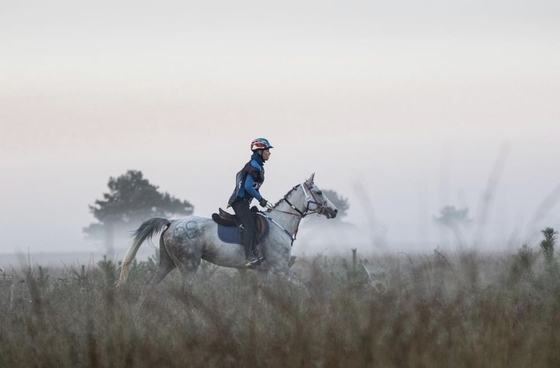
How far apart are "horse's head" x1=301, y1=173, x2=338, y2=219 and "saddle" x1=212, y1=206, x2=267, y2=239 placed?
0.91 meters

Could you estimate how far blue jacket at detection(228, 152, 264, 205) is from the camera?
16.2m

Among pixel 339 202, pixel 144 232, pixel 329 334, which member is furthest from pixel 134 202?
pixel 329 334

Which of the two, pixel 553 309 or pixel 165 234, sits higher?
pixel 165 234

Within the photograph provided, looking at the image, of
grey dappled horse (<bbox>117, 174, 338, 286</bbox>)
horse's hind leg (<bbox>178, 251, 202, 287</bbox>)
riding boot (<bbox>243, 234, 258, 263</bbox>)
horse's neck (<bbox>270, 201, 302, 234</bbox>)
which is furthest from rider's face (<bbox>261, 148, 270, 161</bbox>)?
horse's hind leg (<bbox>178, 251, 202, 287</bbox>)

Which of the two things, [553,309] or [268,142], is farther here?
[268,142]

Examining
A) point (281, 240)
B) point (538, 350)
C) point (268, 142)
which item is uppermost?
point (268, 142)

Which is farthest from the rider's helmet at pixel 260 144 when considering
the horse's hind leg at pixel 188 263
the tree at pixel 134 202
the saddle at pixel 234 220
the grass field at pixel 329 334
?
the tree at pixel 134 202

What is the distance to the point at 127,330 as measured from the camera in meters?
7.65

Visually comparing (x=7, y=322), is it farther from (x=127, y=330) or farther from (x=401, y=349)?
(x=401, y=349)

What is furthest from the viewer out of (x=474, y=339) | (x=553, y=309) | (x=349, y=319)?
(x=553, y=309)

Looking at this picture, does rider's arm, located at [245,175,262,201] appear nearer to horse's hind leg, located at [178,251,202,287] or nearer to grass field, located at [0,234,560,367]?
horse's hind leg, located at [178,251,202,287]

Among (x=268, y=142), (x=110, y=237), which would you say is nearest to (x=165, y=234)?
(x=268, y=142)

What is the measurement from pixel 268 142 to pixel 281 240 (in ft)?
5.74

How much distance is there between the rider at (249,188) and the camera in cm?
1622
